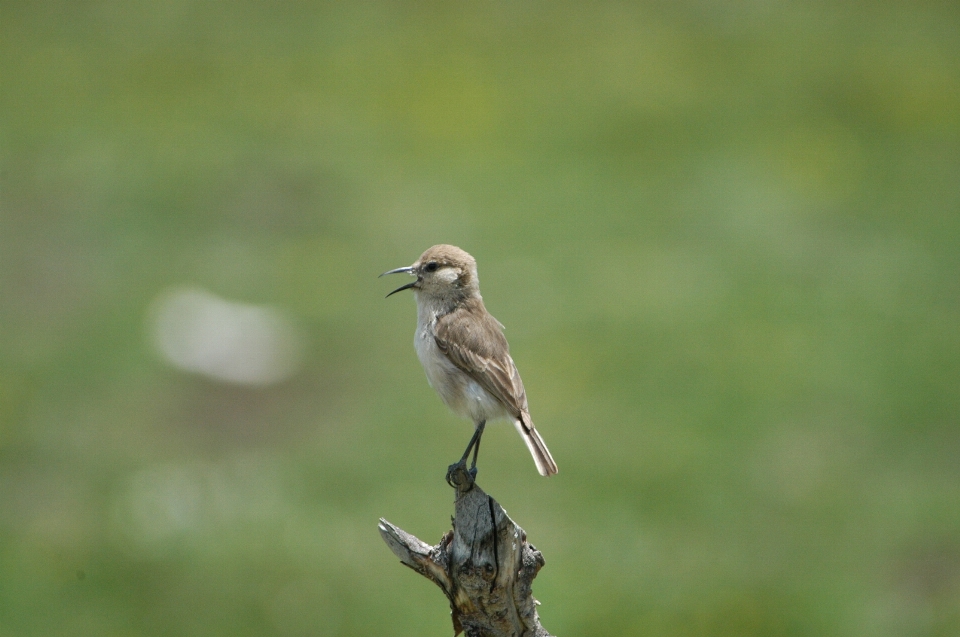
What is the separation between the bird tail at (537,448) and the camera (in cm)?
680

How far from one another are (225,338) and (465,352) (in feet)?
27.9

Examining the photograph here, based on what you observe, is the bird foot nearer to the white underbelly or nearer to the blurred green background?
the white underbelly

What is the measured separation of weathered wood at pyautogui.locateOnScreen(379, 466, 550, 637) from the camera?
582 centimetres

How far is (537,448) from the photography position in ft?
23.0

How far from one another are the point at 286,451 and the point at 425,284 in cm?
650

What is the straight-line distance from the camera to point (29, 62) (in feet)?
74.6

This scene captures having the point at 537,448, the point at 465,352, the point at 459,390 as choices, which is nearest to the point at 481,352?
the point at 465,352

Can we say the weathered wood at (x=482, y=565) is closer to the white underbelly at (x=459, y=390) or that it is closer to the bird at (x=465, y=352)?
the bird at (x=465, y=352)

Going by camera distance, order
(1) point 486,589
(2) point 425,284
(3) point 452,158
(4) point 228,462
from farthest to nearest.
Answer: (3) point 452,158
(4) point 228,462
(2) point 425,284
(1) point 486,589

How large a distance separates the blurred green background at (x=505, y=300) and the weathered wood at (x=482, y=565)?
Result: 517cm

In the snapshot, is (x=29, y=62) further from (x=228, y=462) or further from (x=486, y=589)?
(x=486, y=589)

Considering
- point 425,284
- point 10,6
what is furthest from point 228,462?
point 10,6

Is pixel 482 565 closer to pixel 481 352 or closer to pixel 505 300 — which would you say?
pixel 481 352

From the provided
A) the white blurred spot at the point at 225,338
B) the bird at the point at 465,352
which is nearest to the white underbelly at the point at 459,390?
the bird at the point at 465,352
